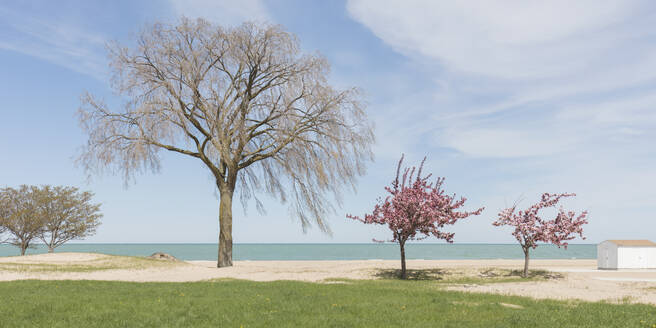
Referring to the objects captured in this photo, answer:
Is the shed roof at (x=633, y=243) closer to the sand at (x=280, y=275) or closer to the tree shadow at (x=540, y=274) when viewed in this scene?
the sand at (x=280, y=275)

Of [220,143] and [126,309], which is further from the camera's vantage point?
[220,143]

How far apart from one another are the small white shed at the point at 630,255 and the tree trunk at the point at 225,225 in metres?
22.7

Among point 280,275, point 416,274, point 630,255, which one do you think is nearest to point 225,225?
point 280,275

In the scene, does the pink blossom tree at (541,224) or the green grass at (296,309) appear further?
the pink blossom tree at (541,224)

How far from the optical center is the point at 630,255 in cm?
3030

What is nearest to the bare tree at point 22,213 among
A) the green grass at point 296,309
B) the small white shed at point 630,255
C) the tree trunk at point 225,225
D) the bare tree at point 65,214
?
Answer: the bare tree at point 65,214

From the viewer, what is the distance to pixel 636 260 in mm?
30359

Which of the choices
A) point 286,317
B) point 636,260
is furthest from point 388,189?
point 636,260

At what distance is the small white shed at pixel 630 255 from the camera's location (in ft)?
98.8

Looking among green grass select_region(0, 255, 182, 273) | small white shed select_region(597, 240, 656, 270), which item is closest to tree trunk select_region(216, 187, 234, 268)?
green grass select_region(0, 255, 182, 273)

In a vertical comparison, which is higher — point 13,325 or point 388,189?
point 388,189

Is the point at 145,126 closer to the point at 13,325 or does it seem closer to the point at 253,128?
the point at 253,128

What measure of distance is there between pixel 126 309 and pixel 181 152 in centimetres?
1723

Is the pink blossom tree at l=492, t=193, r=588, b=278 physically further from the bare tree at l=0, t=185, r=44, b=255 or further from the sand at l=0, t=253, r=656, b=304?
→ the bare tree at l=0, t=185, r=44, b=255
